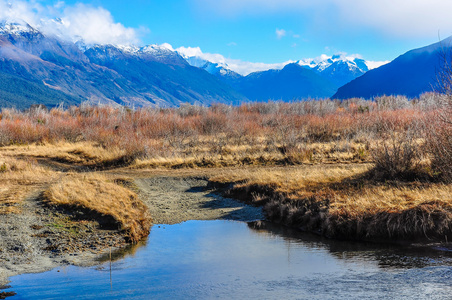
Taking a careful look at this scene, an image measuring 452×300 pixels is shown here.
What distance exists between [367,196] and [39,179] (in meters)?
13.7

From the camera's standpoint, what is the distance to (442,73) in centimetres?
1379

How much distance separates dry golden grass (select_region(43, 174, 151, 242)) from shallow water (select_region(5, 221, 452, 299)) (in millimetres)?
882

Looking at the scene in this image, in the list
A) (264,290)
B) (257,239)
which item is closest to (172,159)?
(257,239)

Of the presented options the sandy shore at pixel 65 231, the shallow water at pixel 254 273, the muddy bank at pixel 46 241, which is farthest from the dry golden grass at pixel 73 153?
the shallow water at pixel 254 273

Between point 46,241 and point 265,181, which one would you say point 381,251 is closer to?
point 265,181

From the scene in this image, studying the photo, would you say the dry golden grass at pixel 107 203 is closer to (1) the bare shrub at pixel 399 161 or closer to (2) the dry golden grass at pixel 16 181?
(2) the dry golden grass at pixel 16 181

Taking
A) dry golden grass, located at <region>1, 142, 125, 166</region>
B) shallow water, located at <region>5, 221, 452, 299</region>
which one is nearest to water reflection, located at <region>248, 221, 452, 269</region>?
shallow water, located at <region>5, 221, 452, 299</region>

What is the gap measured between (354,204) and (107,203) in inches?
309

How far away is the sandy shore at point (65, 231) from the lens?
1047cm

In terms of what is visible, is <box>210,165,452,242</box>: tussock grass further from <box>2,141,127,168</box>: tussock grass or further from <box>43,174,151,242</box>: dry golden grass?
<box>2,141,127,168</box>: tussock grass

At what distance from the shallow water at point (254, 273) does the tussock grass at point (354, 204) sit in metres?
0.66

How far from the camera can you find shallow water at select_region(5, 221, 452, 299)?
8516 mm

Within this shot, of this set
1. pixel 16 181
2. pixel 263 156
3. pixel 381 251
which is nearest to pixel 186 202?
pixel 16 181

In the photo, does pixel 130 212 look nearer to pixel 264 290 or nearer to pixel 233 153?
pixel 264 290
